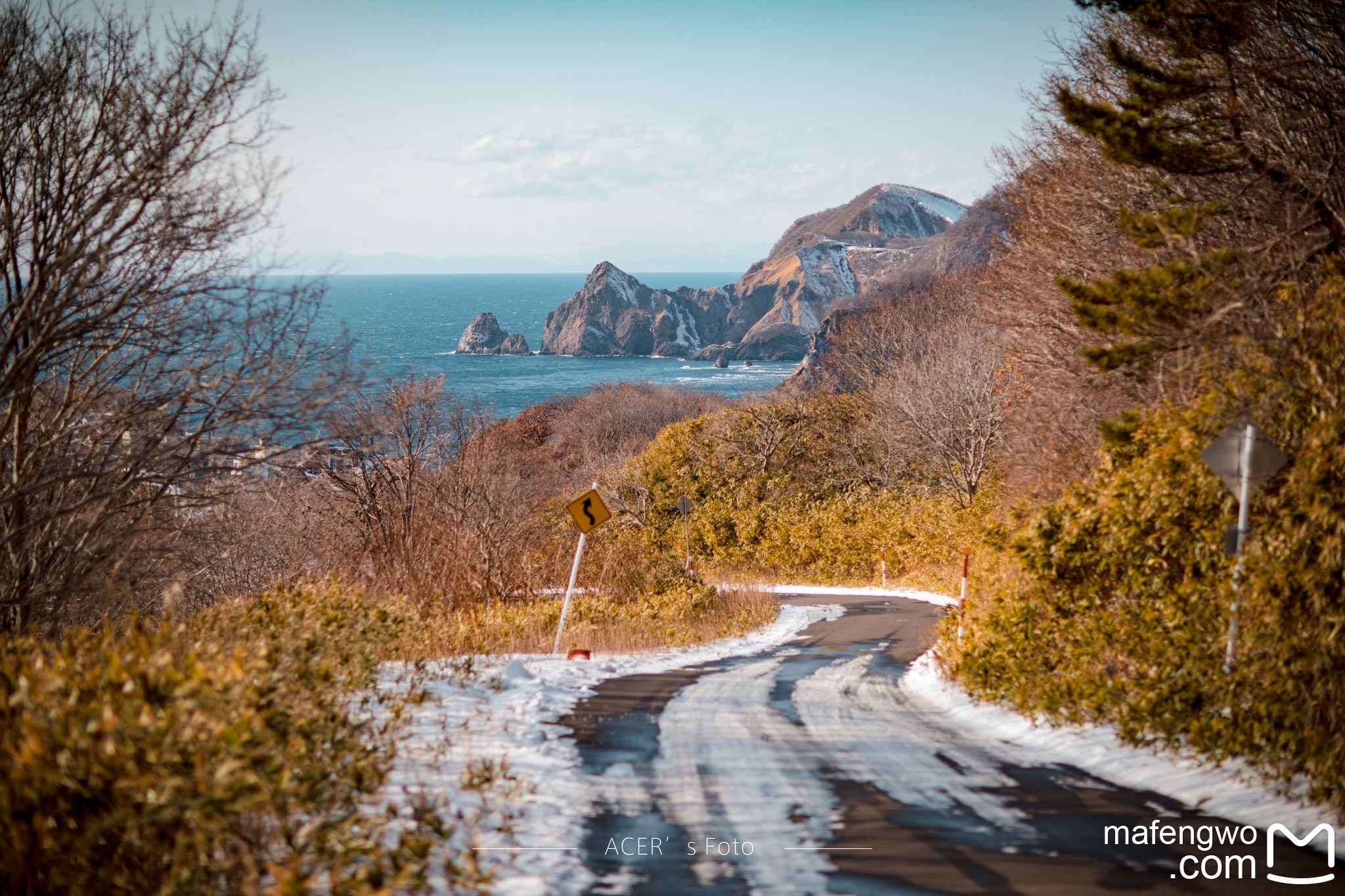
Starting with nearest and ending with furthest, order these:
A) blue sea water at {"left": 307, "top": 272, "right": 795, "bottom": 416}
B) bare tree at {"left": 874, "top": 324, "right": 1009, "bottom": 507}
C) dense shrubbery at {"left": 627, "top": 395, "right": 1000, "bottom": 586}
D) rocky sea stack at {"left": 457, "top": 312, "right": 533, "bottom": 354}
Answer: bare tree at {"left": 874, "top": 324, "right": 1009, "bottom": 507}, dense shrubbery at {"left": 627, "top": 395, "right": 1000, "bottom": 586}, blue sea water at {"left": 307, "top": 272, "right": 795, "bottom": 416}, rocky sea stack at {"left": 457, "top": 312, "right": 533, "bottom": 354}

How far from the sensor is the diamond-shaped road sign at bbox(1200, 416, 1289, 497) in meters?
6.36

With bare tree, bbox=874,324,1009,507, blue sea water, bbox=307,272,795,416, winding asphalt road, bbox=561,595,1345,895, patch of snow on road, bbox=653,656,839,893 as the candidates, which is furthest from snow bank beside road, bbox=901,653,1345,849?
blue sea water, bbox=307,272,795,416

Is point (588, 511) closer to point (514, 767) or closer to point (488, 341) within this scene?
point (514, 767)

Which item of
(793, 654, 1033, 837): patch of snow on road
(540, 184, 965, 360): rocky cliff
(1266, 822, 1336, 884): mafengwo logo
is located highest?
(540, 184, 965, 360): rocky cliff

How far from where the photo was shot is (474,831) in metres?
4.68

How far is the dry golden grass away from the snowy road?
161cm

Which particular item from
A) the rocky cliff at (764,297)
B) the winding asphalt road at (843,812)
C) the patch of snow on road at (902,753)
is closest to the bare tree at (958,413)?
the patch of snow on road at (902,753)

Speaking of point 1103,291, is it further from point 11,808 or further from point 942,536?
point 942,536

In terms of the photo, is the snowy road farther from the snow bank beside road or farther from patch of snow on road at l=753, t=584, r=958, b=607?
patch of snow on road at l=753, t=584, r=958, b=607

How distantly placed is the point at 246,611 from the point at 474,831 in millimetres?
4182

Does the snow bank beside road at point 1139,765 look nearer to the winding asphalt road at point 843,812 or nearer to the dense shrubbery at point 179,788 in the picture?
the winding asphalt road at point 843,812

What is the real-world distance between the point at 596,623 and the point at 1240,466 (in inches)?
410

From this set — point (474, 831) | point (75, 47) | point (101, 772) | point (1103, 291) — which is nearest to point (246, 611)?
point (474, 831)

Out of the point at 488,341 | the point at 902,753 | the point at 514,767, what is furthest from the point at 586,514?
the point at 488,341
